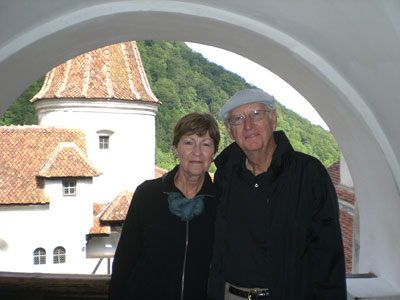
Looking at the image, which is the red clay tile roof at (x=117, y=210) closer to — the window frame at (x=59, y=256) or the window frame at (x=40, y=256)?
the window frame at (x=59, y=256)

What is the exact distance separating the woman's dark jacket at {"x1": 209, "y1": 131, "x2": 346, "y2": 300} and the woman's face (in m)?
0.33

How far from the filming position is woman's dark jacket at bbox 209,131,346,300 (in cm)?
168

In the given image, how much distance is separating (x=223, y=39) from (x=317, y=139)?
3475 cm

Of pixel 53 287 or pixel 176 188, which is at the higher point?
pixel 176 188

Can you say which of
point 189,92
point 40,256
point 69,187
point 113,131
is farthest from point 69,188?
point 189,92

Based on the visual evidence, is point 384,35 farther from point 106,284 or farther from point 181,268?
point 106,284

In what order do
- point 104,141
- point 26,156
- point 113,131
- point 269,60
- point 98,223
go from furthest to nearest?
point 104,141, point 113,131, point 98,223, point 26,156, point 269,60

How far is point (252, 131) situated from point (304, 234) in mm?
464

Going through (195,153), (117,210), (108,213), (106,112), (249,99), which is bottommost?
(108,213)

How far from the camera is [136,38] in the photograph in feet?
9.03

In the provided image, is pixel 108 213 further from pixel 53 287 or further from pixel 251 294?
pixel 251 294

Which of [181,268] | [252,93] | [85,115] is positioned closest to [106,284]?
[181,268]

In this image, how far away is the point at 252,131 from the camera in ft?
6.21

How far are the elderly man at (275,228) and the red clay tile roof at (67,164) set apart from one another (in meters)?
16.4
